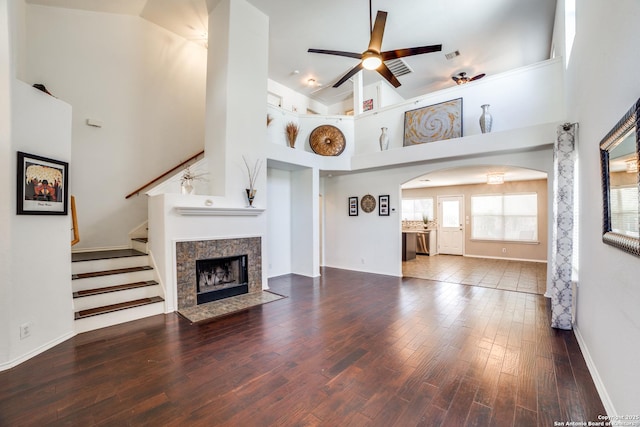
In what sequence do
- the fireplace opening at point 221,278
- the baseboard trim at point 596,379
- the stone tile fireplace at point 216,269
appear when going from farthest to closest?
1. the fireplace opening at point 221,278
2. the stone tile fireplace at point 216,269
3. the baseboard trim at point 596,379

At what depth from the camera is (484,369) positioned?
2.42m

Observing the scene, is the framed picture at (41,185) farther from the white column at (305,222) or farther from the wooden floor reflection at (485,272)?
the wooden floor reflection at (485,272)

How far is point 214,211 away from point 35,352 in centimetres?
239

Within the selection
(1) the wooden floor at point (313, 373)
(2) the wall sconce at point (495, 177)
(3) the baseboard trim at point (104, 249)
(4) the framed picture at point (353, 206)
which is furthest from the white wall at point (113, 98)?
(2) the wall sconce at point (495, 177)

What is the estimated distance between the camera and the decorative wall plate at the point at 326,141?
6406mm

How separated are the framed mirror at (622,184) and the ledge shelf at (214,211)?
13.9 feet

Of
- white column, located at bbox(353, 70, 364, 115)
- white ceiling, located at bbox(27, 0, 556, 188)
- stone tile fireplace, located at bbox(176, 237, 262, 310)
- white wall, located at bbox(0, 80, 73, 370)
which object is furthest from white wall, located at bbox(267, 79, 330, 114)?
white wall, located at bbox(0, 80, 73, 370)

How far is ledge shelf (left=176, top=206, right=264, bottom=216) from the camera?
3892 millimetres

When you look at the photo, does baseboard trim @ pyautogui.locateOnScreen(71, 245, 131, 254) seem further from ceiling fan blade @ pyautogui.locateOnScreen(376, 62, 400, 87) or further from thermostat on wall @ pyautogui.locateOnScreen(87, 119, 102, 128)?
ceiling fan blade @ pyautogui.locateOnScreen(376, 62, 400, 87)

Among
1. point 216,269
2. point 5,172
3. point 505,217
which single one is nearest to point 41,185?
point 5,172

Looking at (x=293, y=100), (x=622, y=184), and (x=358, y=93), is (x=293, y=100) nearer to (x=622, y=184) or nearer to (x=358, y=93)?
(x=358, y=93)

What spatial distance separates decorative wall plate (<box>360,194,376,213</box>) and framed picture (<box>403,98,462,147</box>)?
4.78 ft

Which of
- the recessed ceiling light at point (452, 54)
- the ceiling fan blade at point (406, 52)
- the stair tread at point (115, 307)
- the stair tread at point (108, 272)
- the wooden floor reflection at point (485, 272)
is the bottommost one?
the wooden floor reflection at point (485, 272)

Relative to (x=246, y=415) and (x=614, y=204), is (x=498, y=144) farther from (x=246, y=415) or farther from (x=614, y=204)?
(x=246, y=415)
